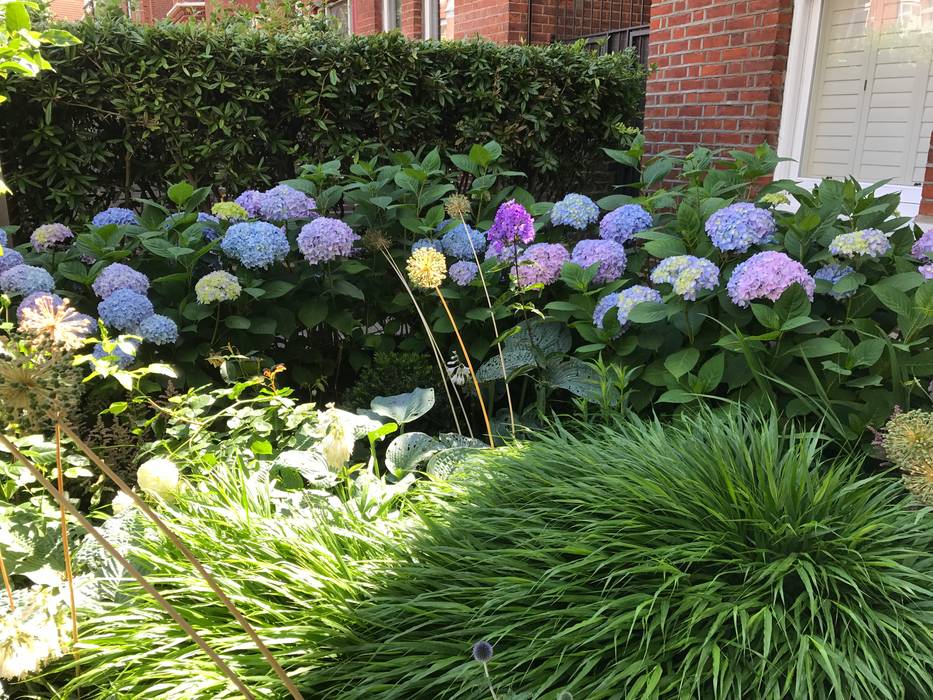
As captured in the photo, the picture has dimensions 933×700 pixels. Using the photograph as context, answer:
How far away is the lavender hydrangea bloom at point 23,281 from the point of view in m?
2.52

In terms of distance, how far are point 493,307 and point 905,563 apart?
5.23 feet

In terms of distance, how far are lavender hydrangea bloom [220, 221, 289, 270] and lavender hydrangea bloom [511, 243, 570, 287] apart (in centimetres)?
92

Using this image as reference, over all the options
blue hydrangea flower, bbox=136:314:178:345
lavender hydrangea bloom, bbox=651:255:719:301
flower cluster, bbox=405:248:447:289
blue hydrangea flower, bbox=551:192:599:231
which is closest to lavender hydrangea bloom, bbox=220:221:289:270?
blue hydrangea flower, bbox=136:314:178:345

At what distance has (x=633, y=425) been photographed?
82.6 inches

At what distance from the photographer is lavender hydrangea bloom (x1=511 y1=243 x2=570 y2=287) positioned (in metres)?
2.76

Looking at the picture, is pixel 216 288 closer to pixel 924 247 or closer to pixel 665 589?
pixel 665 589

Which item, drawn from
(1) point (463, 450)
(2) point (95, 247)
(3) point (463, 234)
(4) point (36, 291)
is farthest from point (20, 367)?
(3) point (463, 234)

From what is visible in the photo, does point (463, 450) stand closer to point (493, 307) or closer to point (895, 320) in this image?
point (493, 307)

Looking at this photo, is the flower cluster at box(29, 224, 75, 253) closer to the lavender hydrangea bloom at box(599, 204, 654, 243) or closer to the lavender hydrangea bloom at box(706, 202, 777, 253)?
the lavender hydrangea bloom at box(599, 204, 654, 243)

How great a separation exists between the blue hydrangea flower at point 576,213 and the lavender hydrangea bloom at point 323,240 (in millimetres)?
874

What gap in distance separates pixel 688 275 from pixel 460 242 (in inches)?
43.1

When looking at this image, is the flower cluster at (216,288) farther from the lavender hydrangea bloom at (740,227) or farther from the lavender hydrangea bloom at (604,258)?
the lavender hydrangea bloom at (740,227)

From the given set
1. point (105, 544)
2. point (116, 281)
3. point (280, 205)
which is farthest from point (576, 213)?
point (105, 544)

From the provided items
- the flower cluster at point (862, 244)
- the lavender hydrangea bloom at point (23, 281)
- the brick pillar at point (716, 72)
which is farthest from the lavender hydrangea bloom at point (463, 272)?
the brick pillar at point (716, 72)
